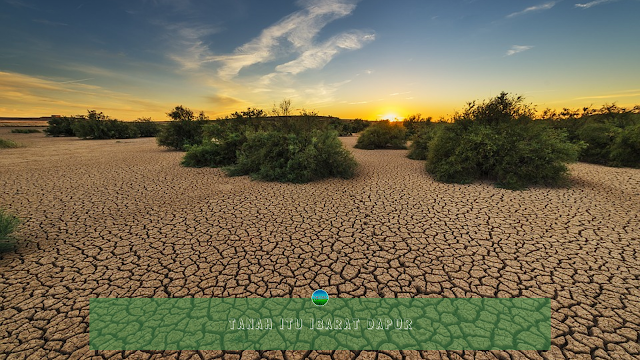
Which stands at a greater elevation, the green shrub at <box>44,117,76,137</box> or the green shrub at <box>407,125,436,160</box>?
the green shrub at <box>44,117,76,137</box>

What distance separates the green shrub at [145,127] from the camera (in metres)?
28.8

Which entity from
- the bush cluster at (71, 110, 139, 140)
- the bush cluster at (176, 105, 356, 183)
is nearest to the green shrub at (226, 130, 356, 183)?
the bush cluster at (176, 105, 356, 183)

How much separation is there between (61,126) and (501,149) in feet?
140

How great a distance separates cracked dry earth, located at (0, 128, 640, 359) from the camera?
8.42ft

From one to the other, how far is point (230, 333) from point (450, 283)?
9.36 feet

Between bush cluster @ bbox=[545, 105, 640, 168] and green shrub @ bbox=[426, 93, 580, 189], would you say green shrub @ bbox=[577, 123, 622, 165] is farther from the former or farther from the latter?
green shrub @ bbox=[426, 93, 580, 189]

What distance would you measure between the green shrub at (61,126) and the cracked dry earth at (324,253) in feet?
99.7

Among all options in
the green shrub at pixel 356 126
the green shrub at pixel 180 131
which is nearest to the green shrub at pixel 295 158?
the green shrub at pixel 180 131

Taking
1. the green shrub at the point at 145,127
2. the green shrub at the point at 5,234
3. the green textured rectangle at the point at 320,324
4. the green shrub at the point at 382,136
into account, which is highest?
the green shrub at the point at 145,127

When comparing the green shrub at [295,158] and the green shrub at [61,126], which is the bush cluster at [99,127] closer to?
the green shrub at [61,126]

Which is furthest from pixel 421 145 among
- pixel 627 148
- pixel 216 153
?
pixel 216 153

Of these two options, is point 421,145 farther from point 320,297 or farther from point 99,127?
point 99,127

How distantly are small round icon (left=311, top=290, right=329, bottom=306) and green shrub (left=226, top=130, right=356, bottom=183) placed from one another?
5614 mm

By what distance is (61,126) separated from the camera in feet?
92.1
